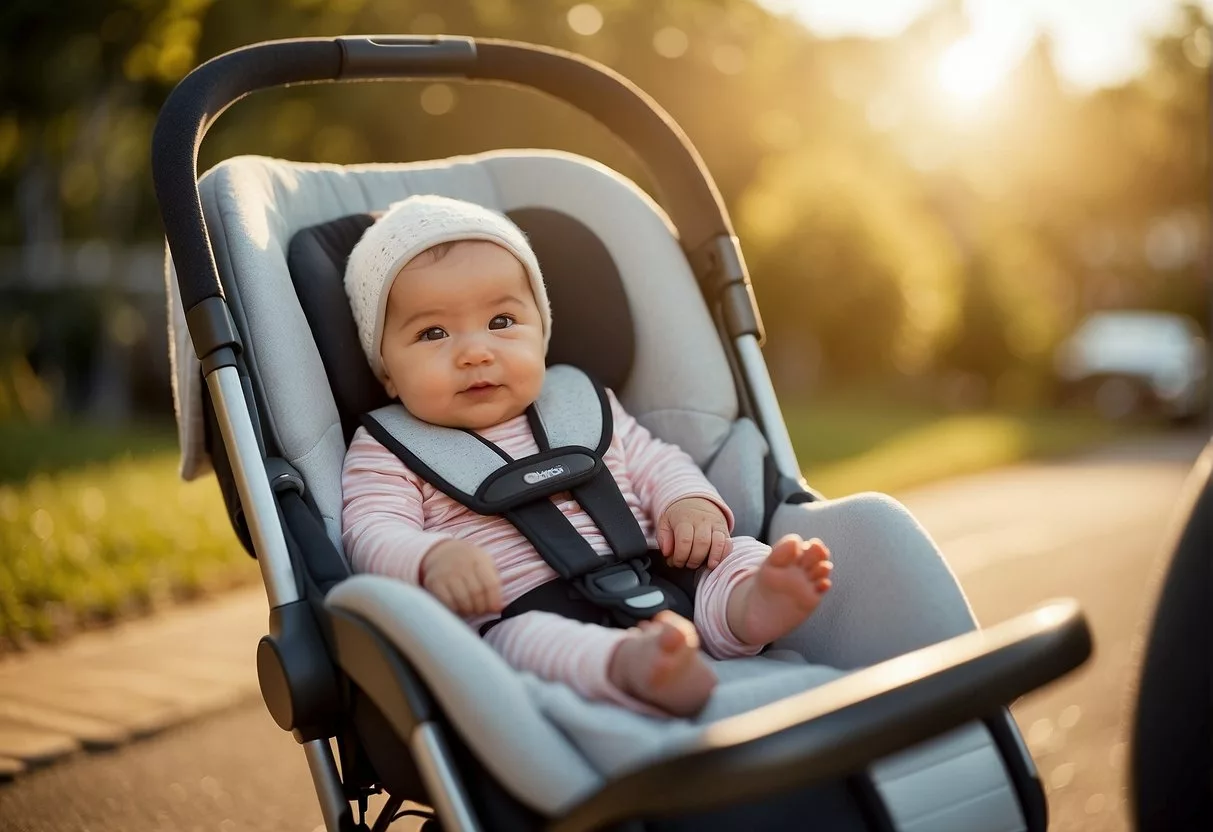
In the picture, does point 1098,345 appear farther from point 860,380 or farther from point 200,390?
point 200,390

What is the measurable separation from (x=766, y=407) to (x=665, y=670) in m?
1.01

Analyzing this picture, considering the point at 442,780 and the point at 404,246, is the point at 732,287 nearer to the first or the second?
the point at 404,246

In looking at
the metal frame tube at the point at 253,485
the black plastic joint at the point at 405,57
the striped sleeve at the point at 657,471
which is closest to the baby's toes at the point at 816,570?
the striped sleeve at the point at 657,471

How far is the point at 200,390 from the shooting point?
2293mm

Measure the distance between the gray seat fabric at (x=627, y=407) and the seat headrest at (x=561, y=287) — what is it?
0.05 m

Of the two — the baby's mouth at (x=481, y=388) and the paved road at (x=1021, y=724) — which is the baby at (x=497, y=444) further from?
the paved road at (x=1021, y=724)

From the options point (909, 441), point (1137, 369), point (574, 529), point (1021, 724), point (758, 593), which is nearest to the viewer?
point (758, 593)

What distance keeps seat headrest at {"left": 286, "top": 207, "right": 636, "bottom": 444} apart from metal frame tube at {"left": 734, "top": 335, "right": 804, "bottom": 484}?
27 centimetres

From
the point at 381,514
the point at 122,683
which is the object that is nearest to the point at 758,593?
the point at 381,514

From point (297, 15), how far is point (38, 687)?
606 centimetres

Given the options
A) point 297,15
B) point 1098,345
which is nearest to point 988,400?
point 1098,345

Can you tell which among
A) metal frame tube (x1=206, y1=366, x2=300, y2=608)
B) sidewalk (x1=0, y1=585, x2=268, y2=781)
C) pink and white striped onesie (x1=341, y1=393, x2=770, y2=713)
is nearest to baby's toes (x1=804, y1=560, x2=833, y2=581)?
pink and white striped onesie (x1=341, y1=393, x2=770, y2=713)

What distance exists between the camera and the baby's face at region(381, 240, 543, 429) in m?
2.22

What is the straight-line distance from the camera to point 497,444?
232cm
